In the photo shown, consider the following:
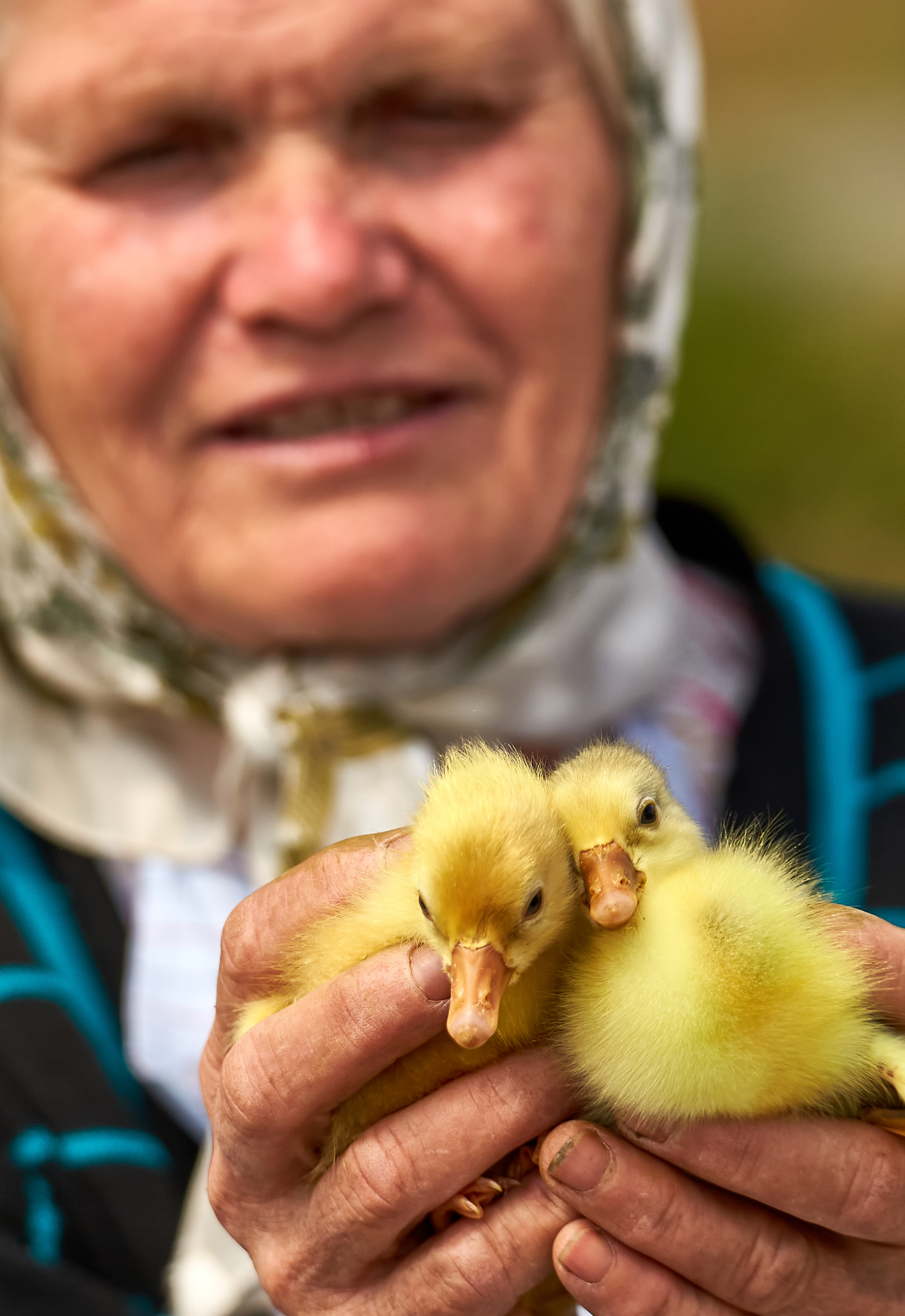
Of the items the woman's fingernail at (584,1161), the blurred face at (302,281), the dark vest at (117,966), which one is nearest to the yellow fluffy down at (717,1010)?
the woman's fingernail at (584,1161)

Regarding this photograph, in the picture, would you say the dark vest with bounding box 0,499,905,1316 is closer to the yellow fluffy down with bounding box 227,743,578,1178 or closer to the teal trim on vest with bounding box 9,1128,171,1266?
the teal trim on vest with bounding box 9,1128,171,1266

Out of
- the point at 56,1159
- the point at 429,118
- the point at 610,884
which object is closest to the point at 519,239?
the point at 429,118

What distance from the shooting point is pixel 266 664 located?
1.12m

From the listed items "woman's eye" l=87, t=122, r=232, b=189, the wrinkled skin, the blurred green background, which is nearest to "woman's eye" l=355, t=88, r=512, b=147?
"woman's eye" l=87, t=122, r=232, b=189

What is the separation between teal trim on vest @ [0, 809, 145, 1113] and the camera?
3.26 feet

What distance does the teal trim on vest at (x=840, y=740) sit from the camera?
3.60 ft

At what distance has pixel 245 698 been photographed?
1.11 metres

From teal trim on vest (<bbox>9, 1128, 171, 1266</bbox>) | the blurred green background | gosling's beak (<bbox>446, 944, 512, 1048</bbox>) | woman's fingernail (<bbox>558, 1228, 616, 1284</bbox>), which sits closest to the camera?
gosling's beak (<bbox>446, 944, 512, 1048</bbox>)

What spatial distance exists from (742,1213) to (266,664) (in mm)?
669

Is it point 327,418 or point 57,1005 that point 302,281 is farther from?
point 57,1005

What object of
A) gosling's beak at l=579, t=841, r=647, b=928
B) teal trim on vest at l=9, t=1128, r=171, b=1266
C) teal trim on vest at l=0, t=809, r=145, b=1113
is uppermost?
gosling's beak at l=579, t=841, r=647, b=928

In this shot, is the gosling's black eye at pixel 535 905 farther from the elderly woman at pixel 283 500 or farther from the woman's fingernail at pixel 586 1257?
→ the elderly woman at pixel 283 500

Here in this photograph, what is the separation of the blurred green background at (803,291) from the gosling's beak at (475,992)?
95.3 inches

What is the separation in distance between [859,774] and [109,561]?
720 mm
